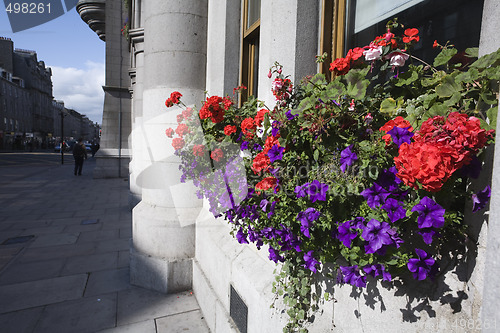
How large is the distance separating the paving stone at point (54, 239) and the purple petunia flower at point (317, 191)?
5607mm

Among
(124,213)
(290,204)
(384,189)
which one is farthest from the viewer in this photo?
(124,213)

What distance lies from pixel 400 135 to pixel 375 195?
240 millimetres

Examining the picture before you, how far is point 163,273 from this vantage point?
3.72 metres

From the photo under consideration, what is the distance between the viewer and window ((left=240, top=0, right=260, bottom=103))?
10.7ft

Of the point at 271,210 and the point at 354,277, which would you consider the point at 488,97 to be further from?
the point at 271,210

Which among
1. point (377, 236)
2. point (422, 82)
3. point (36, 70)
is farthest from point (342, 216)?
point (36, 70)

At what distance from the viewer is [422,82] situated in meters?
1.31

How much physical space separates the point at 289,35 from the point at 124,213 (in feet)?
23.0

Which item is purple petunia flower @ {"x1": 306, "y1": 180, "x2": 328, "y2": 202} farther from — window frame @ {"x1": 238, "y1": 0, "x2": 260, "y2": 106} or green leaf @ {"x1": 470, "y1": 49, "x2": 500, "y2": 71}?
window frame @ {"x1": 238, "y1": 0, "x2": 260, "y2": 106}

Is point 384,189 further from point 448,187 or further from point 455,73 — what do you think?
point 455,73

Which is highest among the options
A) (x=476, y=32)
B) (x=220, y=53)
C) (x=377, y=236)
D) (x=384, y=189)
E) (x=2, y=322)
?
(x=220, y=53)

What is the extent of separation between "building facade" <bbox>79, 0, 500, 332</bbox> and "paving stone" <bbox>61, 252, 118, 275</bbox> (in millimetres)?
877

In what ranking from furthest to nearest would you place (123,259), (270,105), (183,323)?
1. (123,259)
2. (183,323)
3. (270,105)

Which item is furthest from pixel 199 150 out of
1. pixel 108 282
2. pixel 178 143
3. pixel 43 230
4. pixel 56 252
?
pixel 43 230
